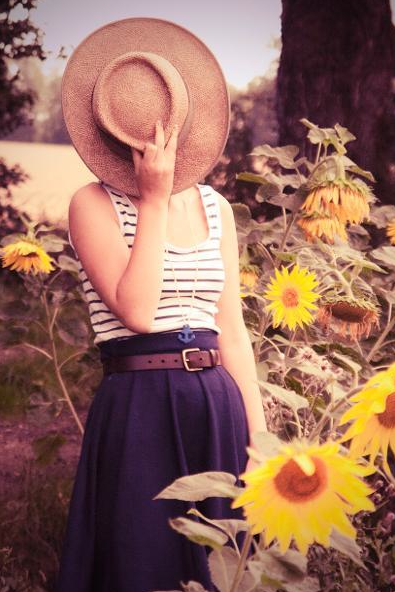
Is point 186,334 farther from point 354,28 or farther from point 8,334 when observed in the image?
point 354,28

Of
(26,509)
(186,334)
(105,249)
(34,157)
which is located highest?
(34,157)

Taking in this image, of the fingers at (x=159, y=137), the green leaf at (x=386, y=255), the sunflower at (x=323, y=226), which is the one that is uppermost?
the fingers at (x=159, y=137)

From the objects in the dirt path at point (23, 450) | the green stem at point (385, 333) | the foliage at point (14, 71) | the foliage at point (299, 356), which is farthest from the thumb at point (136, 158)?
the foliage at point (14, 71)

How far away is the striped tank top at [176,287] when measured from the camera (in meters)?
1.39

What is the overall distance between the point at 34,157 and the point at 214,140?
6.87 feet

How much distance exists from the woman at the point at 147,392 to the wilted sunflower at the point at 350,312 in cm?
26

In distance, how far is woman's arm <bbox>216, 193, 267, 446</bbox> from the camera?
149 centimetres

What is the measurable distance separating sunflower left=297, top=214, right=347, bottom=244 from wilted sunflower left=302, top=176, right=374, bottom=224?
2cm

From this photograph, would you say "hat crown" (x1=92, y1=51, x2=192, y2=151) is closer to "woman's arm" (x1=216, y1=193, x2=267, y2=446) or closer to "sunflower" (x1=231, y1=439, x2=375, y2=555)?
"woman's arm" (x1=216, y1=193, x2=267, y2=446)

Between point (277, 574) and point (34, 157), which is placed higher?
point (34, 157)

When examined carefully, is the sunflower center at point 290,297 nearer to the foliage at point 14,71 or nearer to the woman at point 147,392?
the woman at point 147,392

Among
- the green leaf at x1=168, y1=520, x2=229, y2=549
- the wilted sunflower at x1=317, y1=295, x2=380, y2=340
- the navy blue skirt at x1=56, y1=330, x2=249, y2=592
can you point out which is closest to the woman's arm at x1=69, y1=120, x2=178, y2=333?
the navy blue skirt at x1=56, y1=330, x2=249, y2=592

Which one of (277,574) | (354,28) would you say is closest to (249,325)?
(277,574)

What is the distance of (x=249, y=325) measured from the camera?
2045 mm
